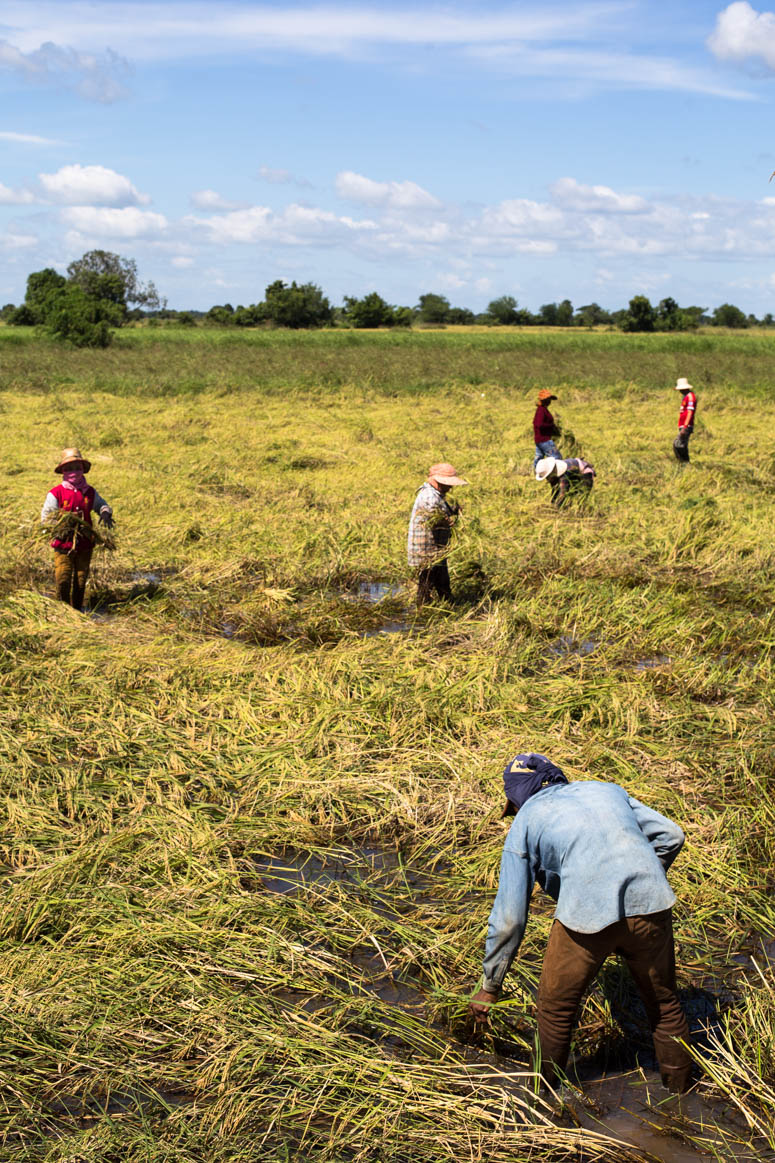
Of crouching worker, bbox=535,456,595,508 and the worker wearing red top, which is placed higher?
the worker wearing red top

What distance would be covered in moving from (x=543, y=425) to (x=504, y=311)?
74.5 meters

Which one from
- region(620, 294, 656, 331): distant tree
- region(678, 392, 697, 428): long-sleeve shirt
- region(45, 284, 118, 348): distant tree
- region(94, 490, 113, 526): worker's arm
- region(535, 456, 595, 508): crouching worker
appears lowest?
region(94, 490, 113, 526): worker's arm

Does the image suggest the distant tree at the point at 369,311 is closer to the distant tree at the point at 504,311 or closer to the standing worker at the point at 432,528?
the distant tree at the point at 504,311

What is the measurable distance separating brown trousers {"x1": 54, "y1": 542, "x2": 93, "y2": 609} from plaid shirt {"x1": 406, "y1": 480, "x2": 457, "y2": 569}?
2.67 metres

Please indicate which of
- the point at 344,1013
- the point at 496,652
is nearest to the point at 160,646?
the point at 496,652

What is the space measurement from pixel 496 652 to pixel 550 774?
3.59m

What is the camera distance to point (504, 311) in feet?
273

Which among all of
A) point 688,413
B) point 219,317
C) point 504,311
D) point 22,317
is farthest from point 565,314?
point 688,413

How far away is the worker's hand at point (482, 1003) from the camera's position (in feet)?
10.9

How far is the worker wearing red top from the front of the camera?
13844mm

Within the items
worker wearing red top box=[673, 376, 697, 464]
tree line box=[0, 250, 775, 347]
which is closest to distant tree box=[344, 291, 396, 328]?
tree line box=[0, 250, 775, 347]

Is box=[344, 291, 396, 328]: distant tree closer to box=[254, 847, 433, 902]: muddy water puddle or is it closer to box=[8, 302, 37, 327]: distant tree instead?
box=[8, 302, 37, 327]: distant tree

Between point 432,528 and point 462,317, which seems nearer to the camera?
point 432,528

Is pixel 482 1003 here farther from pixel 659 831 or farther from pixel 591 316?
pixel 591 316
